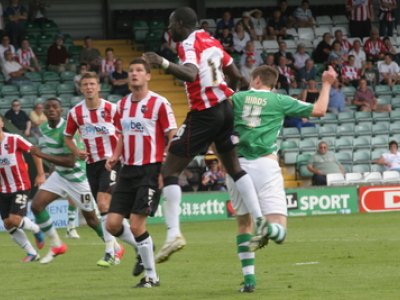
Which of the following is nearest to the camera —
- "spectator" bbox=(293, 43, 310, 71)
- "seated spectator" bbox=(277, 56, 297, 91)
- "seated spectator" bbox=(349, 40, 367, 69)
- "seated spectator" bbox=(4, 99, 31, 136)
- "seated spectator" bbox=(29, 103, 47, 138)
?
"seated spectator" bbox=(4, 99, 31, 136)

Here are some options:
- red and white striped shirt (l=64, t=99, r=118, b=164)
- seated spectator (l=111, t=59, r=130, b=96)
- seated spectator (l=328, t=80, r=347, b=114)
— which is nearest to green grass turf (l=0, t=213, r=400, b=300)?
red and white striped shirt (l=64, t=99, r=118, b=164)

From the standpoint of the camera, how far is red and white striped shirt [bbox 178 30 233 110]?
36.0 feet

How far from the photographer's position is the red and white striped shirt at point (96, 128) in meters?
14.8

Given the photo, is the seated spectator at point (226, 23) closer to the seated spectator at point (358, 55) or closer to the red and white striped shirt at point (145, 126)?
the seated spectator at point (358, 55)

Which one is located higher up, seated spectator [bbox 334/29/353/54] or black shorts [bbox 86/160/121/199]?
black shorts [bbox 86/160/121/199]

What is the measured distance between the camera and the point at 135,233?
471 inches

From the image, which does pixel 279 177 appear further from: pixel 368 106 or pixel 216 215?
pixel 368 106

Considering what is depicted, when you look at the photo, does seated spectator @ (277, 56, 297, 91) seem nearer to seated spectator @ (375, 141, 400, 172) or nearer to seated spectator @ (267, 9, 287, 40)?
seated spectator @ (267, 9, 287, 40)

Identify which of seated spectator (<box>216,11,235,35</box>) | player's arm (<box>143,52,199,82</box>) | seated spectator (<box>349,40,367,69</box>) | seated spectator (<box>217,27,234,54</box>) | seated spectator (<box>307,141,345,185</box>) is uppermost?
player's arm (<box>143,52,199,82</box>)

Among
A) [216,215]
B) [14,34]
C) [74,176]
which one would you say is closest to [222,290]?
[74,176]

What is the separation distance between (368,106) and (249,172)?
19974 millimetres

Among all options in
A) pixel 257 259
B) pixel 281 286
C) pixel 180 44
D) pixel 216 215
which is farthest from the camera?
pixel 216 215

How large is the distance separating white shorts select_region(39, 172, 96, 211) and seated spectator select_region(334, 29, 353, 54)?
17159mm

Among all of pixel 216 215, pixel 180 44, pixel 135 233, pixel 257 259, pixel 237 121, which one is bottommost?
pixel 216 215
